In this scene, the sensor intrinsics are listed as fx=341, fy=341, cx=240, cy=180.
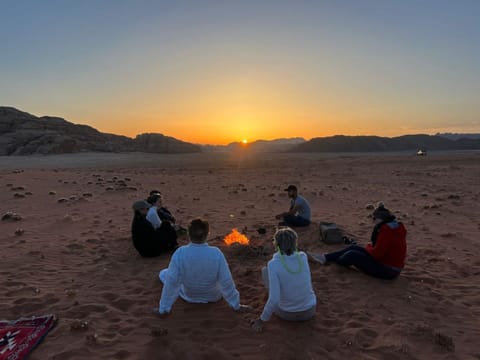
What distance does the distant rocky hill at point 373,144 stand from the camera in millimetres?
151875

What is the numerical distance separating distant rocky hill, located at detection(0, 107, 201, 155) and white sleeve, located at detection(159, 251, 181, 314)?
80649 millimetres

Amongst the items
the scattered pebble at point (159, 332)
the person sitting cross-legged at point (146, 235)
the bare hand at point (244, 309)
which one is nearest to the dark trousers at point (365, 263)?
the bare hand at point (244, 309)

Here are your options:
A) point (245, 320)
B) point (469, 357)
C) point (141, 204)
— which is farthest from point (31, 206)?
point (469, 357)

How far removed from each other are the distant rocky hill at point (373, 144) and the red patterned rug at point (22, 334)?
152256 millimetres

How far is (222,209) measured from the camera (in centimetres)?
1466

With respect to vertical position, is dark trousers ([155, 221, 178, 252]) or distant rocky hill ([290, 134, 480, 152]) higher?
distant rocky hill ([290, 134, 480, 152])

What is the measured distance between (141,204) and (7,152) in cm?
8565

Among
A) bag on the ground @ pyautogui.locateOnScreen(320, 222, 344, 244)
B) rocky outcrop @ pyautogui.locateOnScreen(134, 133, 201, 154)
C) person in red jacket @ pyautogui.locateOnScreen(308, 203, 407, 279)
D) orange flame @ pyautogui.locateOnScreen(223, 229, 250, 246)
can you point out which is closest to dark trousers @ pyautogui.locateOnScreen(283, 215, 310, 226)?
bag on the ground @ pyautogui.locateOnScreen(320, 222, 344, 244)

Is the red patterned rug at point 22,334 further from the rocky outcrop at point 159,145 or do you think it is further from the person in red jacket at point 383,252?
the rocky outcrop at point 159,145

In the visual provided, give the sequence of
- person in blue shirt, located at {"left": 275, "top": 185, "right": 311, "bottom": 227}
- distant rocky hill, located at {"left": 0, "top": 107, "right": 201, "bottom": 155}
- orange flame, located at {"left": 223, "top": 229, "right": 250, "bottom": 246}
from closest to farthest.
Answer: orange flame, located at {"left": 223, "top": 229, "right": 250, "bottom": 246}
person in blue shirt, located at {"left": 275, "top": 185, "right": 311, "bottom": 227}
distant rocky hill, located at {"left": 0, "top": 107, "right": 201, "bottom": 155}

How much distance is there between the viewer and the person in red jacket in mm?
6090

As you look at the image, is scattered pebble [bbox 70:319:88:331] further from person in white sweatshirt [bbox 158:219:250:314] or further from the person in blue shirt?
the person in blue shirt

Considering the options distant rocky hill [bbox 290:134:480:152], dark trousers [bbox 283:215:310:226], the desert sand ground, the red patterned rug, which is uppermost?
distant rocky hill [bbox 290:134:480:152]

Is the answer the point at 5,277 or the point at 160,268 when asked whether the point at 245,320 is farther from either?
the point at 5,277
